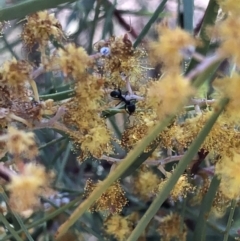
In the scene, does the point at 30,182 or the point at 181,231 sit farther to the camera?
the point at 181,231

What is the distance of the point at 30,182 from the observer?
0.71 ft

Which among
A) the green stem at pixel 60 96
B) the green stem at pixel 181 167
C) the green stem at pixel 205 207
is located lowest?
the green stem at pixel 205 207

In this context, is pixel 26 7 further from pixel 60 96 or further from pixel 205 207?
pixel 205 207

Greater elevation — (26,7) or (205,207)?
(26,7)

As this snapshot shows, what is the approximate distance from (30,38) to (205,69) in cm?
16

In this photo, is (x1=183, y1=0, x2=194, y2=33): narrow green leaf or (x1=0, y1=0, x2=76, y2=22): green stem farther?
(x1=183, y1=0, x2=194, y2=33): narrow green leaf

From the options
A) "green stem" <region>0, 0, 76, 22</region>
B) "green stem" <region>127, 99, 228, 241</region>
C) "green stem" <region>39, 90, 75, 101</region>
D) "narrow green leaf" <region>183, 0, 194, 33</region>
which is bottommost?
"green stem" <region>127, 99, 228, 241</region>

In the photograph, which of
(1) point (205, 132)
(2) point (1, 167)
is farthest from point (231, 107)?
(2) point (1, 167)

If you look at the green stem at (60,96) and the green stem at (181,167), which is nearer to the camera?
the green stem at (181,167)

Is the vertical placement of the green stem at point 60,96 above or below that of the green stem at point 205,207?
above

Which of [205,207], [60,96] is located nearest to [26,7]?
[60,96]

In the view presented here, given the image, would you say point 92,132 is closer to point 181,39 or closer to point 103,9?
point 181,39

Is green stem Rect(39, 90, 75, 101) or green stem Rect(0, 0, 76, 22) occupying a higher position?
green stem Rect(0, 0, 76, 22)

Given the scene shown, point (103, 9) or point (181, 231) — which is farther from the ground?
point (103, 9)
